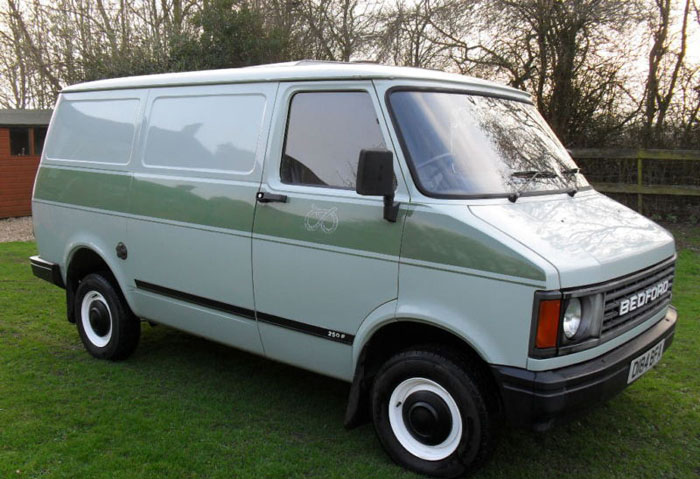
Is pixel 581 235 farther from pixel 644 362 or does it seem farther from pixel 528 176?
pixel 644 362

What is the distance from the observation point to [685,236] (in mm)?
10273

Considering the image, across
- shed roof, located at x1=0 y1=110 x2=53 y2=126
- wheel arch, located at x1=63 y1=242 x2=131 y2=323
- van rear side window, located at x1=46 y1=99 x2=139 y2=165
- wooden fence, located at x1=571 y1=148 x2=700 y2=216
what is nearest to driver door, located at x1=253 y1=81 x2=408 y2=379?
van rear side window, located at x1=46 y1=99 x2=139 y2=165

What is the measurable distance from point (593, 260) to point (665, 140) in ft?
33.1

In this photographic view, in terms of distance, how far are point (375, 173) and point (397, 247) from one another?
468mm

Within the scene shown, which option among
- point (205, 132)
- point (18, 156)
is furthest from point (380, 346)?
point (18, 156)

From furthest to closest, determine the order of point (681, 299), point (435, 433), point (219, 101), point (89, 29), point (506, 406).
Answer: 1. point (89, 29)
2. point (681, 299)
3. point (219, 101)
4. point (435, 433)
5. point (506, 406)

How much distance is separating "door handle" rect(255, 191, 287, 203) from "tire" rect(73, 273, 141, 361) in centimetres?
202

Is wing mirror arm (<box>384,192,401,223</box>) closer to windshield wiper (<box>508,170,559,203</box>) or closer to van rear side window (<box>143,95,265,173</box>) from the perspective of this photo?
windshield wiper (<box>508,170,559,203</box>)

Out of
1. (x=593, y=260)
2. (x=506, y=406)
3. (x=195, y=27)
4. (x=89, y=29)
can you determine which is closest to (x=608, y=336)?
(x=593, y=260)

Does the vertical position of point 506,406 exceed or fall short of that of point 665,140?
it falls short

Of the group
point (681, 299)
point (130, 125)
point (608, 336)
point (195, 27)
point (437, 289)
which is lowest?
point (681, 299)

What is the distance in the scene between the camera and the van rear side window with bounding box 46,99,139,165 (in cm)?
502

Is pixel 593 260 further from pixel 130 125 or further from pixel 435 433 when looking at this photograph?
pixel 130 125

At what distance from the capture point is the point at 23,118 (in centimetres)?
1678
